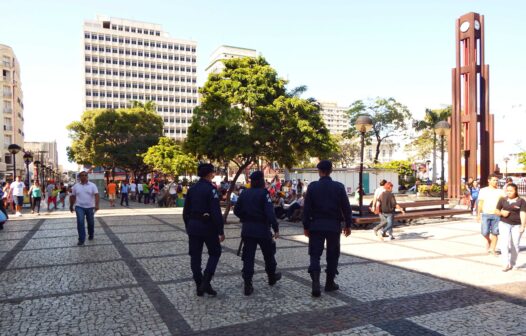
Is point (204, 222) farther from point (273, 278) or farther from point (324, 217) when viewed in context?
point (324, 217)

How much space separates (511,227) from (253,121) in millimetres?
8248

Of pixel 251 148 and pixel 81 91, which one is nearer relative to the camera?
pixel 251 148

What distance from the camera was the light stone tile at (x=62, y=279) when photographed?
229 inches

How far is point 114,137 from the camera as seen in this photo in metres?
44.5

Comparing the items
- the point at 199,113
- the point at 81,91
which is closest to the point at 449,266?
the point at 199,113

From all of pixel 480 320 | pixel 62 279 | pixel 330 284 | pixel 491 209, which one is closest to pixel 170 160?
pixel 62 279

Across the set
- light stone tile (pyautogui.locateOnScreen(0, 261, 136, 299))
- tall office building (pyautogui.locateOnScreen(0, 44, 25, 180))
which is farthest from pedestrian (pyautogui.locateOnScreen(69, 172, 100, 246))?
tall office building (pyautogui.locateOnScreen(0, 44, 25, 180))

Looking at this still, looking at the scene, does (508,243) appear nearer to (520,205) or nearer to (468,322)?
(520,205)

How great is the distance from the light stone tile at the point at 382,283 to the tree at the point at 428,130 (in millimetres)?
32878

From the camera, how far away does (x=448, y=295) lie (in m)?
5.46

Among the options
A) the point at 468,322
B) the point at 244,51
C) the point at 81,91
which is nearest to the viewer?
the point at 468,322

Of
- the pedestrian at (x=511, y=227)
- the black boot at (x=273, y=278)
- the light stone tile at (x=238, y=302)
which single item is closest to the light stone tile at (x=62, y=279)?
the light stone tile at (x=238, y=302)

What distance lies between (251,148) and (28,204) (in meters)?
16.4

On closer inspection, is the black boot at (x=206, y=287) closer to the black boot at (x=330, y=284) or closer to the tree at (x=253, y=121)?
the black boot at (x=330, y=284)
